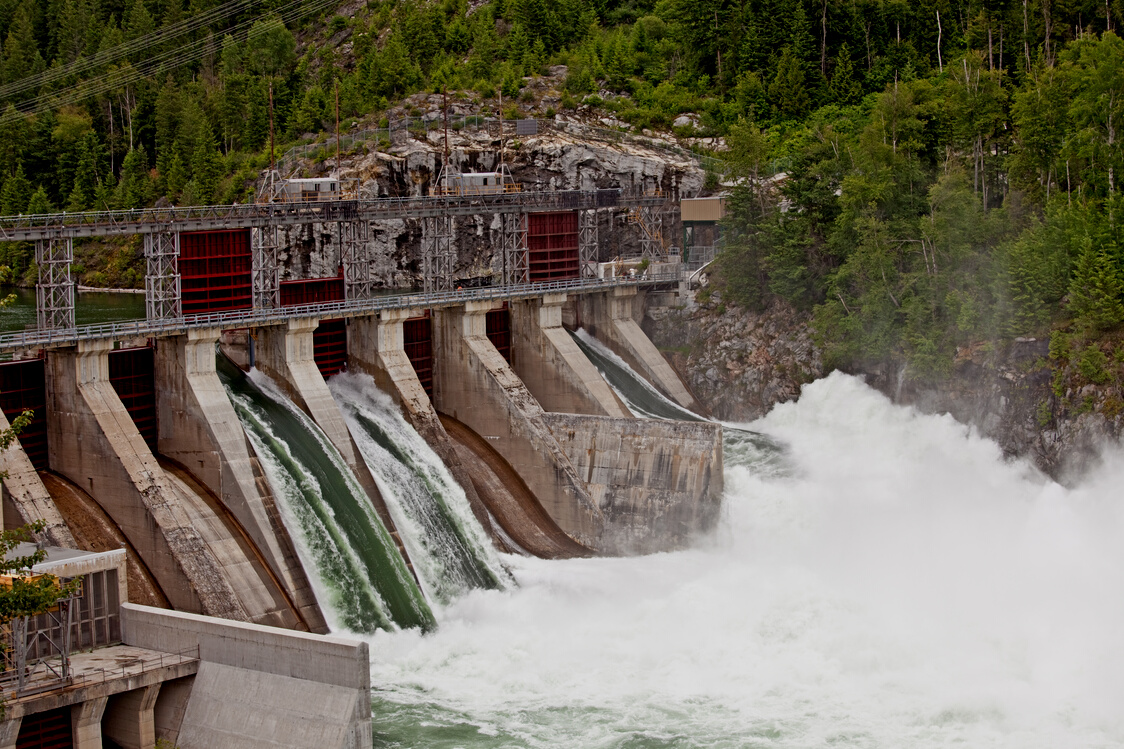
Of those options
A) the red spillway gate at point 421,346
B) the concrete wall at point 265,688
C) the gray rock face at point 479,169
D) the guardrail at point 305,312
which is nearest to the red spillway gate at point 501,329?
the guardrail at point 305,312

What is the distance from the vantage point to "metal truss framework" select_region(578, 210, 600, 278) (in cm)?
7369

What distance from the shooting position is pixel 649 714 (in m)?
40.6

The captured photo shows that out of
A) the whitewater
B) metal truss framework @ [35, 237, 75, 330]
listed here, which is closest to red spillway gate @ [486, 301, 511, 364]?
the whitewater

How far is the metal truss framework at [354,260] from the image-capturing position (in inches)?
2361

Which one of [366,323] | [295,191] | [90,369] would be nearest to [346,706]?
Answer: [90,369]

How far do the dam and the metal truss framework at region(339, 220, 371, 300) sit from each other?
0.48 feet

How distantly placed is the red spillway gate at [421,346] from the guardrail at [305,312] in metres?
1.16

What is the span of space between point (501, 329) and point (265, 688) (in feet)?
102

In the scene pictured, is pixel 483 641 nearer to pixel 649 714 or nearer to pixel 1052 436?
pixel 649 714

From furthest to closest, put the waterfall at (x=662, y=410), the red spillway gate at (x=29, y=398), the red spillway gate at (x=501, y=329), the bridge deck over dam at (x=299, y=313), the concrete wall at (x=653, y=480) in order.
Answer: the red spillway gate at (x=501, y=329) < the waterfall at (x=662, y=410) < the concrete wall at (x=653, y=480) < the bridge deck over dam at (x=299, y=313) < the red spillway gate at (x=29, y=398)

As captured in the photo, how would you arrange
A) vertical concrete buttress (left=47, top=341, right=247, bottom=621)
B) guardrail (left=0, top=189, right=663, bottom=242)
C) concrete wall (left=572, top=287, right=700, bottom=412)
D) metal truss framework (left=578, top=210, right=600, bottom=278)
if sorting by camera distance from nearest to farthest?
vertical concrete buttress (left=47, top=341, right=247, bottom=621) < guardrail (left=0, top=189, right=663, bottom=242) < concrete wall (left=572, top=287, right=700, bottom=412) < metal truss framework (left=578, top=210, right=600, bottom=278)

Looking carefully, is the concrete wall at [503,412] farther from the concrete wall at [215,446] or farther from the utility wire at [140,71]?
the utility wire at [140,71]

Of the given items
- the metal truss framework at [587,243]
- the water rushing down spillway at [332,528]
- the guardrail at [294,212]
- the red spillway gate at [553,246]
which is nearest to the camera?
the water rushing down spillway at [332,528]

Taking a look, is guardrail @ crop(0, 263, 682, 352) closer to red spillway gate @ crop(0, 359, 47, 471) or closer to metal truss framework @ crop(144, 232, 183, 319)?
metal truss framework @ crop(144, 232, 183, 319)
